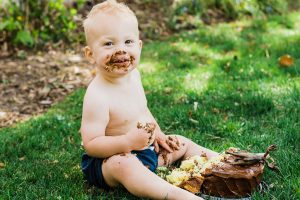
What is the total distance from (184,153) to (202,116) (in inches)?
28.4

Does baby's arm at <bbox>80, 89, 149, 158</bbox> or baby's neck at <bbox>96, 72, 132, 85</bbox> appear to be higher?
baby's neck at <bbox>96, 72, 132, 85</bbox>

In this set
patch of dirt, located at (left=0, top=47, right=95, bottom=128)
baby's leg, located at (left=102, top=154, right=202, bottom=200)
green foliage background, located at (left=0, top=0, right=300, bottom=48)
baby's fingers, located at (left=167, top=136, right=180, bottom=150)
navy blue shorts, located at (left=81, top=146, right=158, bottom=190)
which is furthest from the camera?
green foliage background, located at (left=0, top=0, right=300, bottom=48)

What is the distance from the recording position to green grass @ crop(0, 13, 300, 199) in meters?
2.88

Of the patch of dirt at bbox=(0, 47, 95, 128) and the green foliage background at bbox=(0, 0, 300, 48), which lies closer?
the patch of dirt at bbox=(0, 47, 95, 128)

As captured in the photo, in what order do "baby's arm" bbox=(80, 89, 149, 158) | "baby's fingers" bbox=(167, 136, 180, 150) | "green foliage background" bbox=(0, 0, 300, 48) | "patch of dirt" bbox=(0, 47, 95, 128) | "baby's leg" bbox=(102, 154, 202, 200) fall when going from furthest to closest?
1. "green foliage background" bbox=(0, 0, 300, 48)
2. "patch of dirt" bbox=(0, 47, 95, 128)
3. "baby's fingers" bbox=(167, 136, 180, 150)
4. "baby's arm" bbox=(80, 89, 149, 158)
5. "baby's leg" bbox=(102, 154, 202, 200)

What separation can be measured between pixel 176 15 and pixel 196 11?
0.96 feet

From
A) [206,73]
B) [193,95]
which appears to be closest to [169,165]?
[193,95]

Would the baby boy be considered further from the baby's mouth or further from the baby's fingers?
the baby's fingers

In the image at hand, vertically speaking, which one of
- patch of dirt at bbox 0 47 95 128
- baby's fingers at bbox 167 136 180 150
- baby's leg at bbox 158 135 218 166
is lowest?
patch of dirt at bbox 0 47 95 128

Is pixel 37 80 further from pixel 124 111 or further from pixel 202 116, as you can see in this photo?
pixel 124 111

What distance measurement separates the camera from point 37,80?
5234mm

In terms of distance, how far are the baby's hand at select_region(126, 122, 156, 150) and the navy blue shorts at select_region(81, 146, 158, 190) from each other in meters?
0.18

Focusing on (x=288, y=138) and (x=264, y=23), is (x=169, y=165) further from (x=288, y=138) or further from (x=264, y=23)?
(x=264, y=23)

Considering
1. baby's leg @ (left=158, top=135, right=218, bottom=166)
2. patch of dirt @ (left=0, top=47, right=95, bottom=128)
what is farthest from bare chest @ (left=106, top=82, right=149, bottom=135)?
patch of dirt @ (left=0, top=47, right=95, bottom=128)
